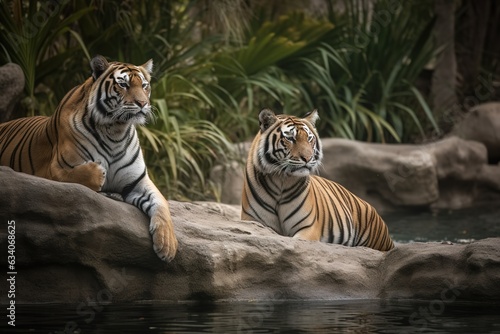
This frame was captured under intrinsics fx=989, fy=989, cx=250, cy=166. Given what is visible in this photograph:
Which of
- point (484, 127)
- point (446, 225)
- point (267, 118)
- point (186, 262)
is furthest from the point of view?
point (484, 127)

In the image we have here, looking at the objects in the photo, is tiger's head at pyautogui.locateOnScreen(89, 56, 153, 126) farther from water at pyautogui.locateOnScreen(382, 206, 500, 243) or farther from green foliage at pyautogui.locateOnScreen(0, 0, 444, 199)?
water at pyautogui.locateOnScreen(382, 206, 500, 243)

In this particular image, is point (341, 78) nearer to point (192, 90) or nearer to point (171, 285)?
point (192, 90)

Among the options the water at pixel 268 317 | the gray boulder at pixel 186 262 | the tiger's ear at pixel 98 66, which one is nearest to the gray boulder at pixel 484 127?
the gray boulder at pixel 186 262

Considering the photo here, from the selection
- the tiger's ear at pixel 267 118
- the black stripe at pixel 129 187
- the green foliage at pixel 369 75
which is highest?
the green foliage at pixel 369 75

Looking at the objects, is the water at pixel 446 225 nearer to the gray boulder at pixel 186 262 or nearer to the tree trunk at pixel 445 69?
the tree trunk at pixel 445 69

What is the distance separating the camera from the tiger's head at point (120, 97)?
259 inches

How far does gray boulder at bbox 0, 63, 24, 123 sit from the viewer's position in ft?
30.4

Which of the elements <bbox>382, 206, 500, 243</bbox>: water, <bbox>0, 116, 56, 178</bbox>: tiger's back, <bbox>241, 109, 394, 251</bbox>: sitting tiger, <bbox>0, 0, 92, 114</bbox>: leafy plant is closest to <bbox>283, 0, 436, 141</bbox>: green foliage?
<bbox>382, 206, 500, 243</bbox>: water

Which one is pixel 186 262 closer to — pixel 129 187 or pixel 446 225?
pixel 129 187

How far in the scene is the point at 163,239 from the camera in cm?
631

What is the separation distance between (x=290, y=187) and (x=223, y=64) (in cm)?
511

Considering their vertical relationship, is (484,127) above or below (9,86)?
above

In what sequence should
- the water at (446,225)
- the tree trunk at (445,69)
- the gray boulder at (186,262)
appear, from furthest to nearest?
the tree trunk at (445,69)
the water at (446,225)
the gray boulder at (186,262)

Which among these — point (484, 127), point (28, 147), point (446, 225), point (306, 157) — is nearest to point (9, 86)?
point (28, 147)
